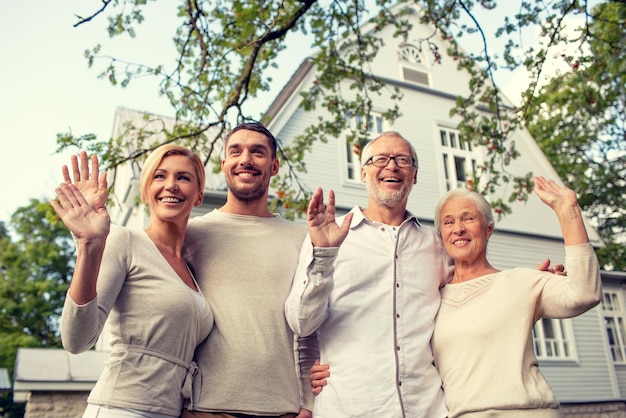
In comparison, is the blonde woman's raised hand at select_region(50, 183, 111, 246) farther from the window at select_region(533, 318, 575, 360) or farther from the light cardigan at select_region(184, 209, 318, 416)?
the window at select_region(533, 318, 575, 360)

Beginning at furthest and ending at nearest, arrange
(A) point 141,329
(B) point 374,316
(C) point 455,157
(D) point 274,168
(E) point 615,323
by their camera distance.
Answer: (E) point 615,323 → (C) point 455,157 → (D) point 274,168 → (B) point 374,316 → (A) point 141,329

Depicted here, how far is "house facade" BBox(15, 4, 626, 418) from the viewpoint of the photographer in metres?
12.7

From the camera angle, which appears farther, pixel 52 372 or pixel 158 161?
pixel 52 372

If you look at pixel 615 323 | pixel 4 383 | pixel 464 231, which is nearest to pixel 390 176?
pixel 464 231

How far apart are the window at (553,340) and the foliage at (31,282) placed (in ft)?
62.3

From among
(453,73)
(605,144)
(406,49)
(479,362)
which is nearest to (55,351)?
(479,362)

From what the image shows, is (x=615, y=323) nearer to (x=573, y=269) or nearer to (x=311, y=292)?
(x=573, y=269)

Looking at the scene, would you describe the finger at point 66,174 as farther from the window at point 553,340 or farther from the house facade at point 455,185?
the window at point 553,340

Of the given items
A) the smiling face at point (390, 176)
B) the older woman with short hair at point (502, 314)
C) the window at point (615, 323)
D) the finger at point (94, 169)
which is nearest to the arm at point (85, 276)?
the finger at point (94, 169)

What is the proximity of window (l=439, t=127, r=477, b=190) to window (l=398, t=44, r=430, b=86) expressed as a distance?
4.88 ft

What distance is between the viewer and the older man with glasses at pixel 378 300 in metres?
2.52

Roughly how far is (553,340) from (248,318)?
44.6 feet

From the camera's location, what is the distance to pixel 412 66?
15.0 metres

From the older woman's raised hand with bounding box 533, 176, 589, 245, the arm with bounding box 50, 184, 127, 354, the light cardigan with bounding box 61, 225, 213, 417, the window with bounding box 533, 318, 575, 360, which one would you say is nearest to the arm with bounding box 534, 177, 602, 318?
the older woman's raised hand with bounding box 533, 176, 589, 245
